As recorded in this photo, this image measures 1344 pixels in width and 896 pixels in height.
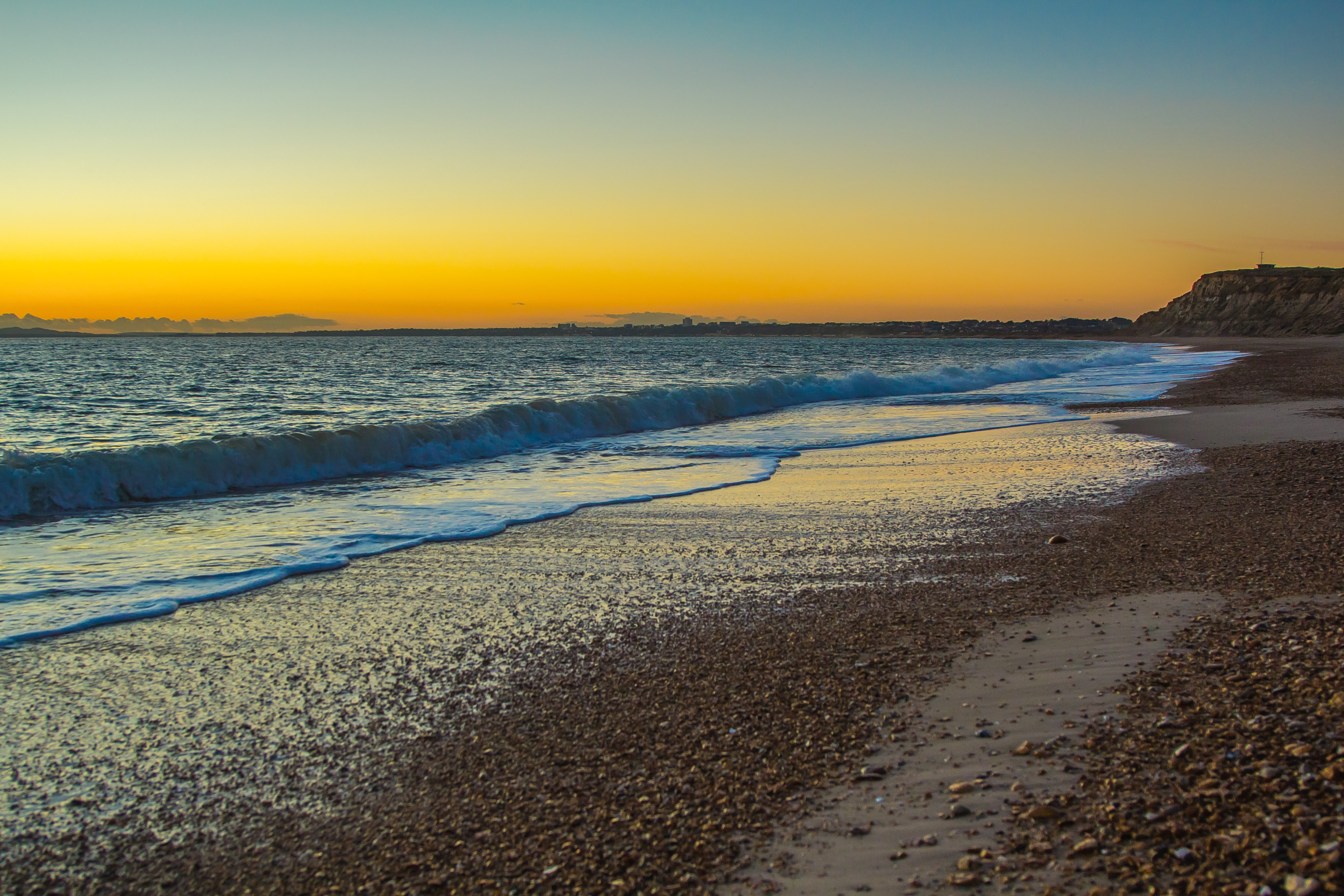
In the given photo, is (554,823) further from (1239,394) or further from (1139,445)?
(1239,394)

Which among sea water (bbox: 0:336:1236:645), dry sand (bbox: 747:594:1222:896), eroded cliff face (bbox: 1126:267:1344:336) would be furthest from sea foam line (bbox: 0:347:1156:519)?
eroded cliff face (bbox: 1126:267:1344:336)

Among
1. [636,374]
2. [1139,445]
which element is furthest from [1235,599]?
[636,374]

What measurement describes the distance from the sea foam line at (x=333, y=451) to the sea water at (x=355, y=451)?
34mm

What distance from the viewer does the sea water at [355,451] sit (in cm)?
706

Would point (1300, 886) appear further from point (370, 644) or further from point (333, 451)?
point (333, 451)

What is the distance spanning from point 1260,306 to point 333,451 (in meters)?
124

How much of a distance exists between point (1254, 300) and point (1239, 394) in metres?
107

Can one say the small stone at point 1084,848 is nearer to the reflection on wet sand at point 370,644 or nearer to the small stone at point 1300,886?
the small stone at point 1300,886

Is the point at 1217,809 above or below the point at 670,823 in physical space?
above

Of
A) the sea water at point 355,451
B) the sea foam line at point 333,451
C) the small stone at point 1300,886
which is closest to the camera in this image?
the small stone at point 1300,886

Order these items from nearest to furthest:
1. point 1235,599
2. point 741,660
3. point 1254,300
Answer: point 741,660, point 1235,599, point 1254,300

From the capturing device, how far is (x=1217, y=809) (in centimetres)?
264

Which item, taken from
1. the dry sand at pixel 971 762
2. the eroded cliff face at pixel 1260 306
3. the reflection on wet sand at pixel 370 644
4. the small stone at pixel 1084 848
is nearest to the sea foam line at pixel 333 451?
the reflection on wet sand at pixel 370 644

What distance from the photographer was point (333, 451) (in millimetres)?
13164
